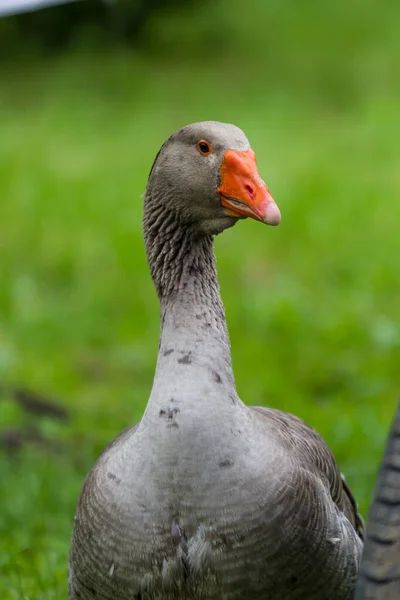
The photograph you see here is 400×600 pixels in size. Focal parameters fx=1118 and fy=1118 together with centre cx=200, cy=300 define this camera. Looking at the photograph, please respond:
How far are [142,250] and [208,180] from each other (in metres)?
5.05

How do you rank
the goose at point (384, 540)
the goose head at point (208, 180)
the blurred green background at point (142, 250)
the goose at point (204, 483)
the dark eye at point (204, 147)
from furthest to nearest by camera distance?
the blurred green background at point (142, 250) < the dark eye at point (204, 147) < the goose head at point (208, 180) < the goose at point (204, 483) < the goose at point (384, 540)

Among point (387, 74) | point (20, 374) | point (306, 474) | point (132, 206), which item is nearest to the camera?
point (306, 474)

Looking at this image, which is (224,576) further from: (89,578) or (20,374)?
(20,374)

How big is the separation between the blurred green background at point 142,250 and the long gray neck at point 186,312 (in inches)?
48.9

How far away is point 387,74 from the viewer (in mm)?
13883

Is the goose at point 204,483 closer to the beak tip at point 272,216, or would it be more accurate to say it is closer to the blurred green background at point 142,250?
the beak tip at point 272,216

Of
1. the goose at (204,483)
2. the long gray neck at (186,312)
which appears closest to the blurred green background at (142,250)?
the goose at (204,483)

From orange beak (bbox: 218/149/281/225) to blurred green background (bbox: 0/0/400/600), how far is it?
5.36 ft

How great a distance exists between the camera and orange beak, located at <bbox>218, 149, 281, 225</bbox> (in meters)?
3.10

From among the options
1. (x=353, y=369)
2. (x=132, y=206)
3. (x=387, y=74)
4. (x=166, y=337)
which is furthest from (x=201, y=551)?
(x=387, y=74)

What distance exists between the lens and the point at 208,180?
3.26m

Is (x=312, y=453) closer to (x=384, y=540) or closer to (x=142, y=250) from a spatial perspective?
(x=384, y=540)

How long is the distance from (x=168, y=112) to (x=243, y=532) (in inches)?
390

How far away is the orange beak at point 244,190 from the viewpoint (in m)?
3.10
